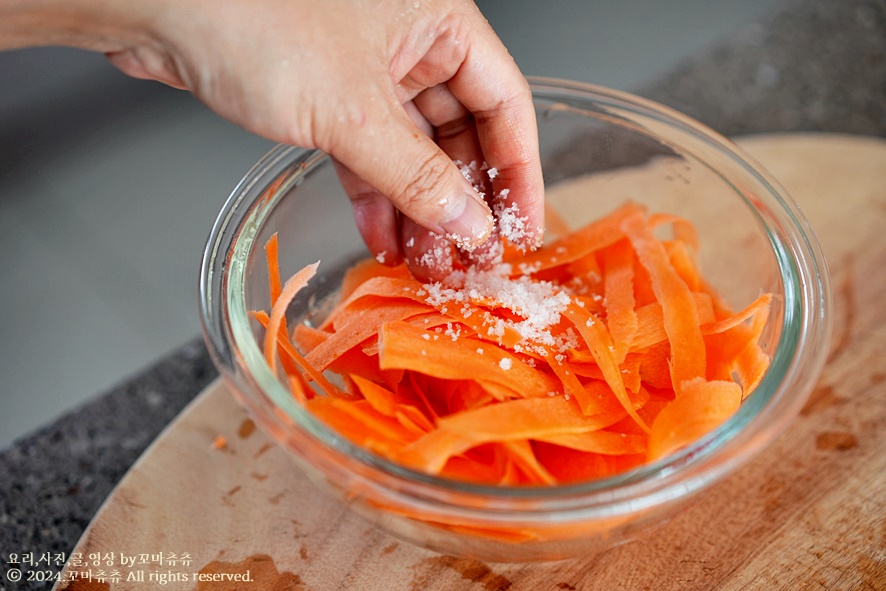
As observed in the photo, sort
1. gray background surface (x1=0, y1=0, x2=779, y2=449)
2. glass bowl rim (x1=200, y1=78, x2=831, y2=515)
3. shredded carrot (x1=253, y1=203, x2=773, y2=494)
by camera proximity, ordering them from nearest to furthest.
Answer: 1. glass bowl rim (x1=200, y1=78, x2=831, y2=515)
2. shredded carrot (x1=253, y1=203, x2=773, y2=494)
3. gray background surface (x1=0, y1=0, x2=779, y2=449)

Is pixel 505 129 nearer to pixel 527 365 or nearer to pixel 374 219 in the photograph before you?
pixel 374 219

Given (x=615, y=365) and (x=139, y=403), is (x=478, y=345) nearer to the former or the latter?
(x=615, y=365)

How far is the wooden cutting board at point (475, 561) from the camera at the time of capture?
3.57 ft

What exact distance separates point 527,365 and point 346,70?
0.45 meters

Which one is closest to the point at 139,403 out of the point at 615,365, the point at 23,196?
the point at 615,365

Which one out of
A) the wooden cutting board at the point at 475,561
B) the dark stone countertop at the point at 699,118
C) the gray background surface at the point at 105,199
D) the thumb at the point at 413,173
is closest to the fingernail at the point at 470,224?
the thumb at the point at 413,173

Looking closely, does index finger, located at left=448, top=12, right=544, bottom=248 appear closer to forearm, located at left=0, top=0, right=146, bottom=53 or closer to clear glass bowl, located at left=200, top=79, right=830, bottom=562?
clear glass bowl, located at left=200, top=79, right=830, bottom=562

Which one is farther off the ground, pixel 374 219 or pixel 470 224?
pixel 470 224

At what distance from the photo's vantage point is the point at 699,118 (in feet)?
7.98

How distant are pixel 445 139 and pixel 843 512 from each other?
2.86 ft

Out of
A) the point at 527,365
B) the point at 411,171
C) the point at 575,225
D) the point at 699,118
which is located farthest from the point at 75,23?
the point at 699,118

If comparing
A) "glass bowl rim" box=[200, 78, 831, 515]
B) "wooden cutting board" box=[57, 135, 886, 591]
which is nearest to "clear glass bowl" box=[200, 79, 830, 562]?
"glass bowl rim" box=[200, 78, 831, 515]

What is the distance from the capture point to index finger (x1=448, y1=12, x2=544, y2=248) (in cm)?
117

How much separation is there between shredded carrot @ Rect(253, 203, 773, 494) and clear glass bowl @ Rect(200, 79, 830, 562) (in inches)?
1.5
